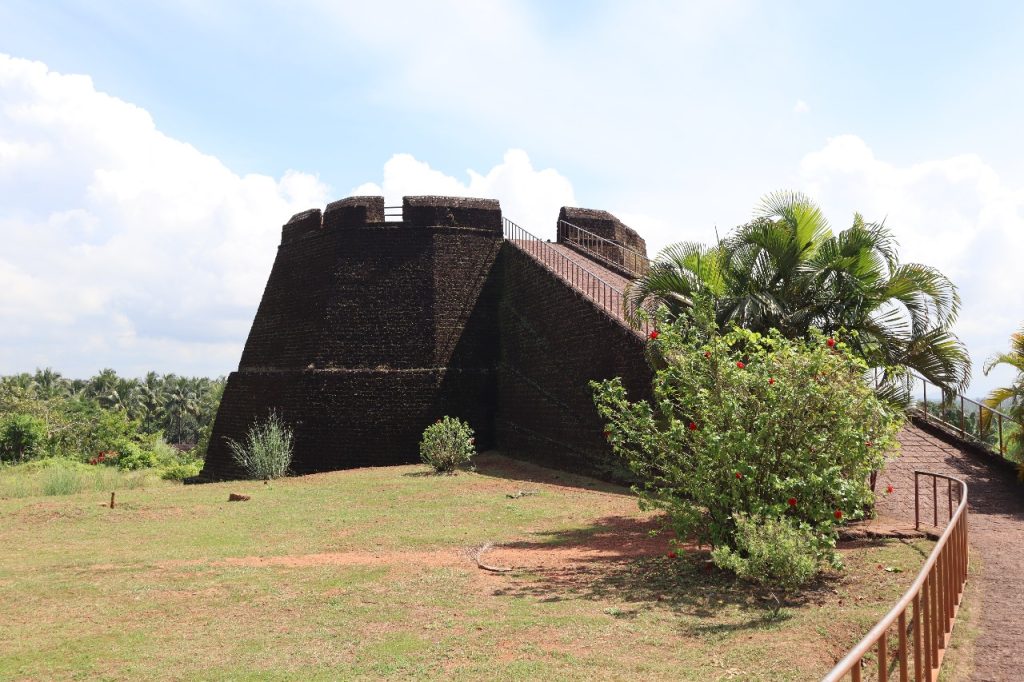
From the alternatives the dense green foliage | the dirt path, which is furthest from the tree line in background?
the dirt path

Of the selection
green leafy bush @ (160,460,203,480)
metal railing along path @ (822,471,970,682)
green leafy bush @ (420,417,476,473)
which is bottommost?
green leafy bush @ (160,460,203,480)

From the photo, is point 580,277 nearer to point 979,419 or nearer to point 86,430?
point 979,419

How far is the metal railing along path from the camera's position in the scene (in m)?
3.27

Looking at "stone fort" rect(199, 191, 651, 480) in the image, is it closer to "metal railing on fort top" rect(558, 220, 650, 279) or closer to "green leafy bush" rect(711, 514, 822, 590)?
"metal railing on fort top" rect(558, 220, 650, 279)

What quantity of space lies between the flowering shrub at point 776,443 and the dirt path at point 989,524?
122 cm

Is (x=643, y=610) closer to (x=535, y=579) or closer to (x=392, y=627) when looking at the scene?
(x=535, y=579)

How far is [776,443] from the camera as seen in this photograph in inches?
265

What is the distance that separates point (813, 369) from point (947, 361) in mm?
4220

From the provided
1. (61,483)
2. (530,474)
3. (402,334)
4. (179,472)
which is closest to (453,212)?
(402,334)

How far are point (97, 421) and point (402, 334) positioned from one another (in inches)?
629

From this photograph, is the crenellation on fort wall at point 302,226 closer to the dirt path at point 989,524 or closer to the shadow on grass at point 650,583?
the shadow on grass at point 650,583

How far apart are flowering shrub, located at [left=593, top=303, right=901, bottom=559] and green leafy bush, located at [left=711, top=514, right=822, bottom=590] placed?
0.34 feet

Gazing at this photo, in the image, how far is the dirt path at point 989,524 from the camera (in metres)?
4.70

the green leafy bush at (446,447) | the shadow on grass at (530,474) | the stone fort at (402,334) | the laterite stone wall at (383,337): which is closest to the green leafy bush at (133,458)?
the stone fort at (402,334)
